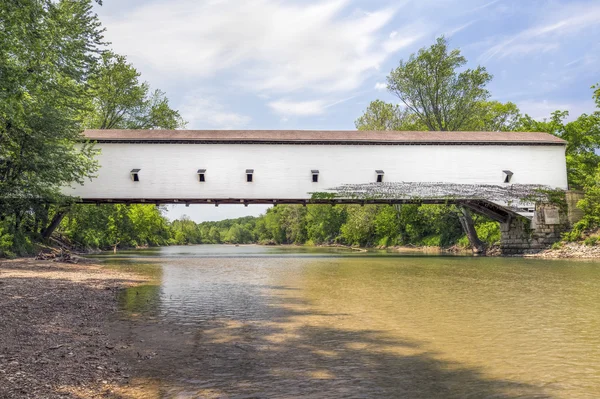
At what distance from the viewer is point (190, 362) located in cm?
416

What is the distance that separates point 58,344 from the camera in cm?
452

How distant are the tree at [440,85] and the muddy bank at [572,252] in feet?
46.1

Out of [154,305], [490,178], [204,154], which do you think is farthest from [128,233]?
[154,305]

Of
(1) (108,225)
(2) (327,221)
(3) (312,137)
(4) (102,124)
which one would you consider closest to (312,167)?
(3) (312,137)

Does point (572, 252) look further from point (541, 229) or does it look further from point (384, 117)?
point (384, 117)

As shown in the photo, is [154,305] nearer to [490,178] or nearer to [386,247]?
[490,178]

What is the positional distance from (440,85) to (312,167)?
48.4 ft

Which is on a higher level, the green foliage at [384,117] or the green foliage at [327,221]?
the green foliage at [384,117]

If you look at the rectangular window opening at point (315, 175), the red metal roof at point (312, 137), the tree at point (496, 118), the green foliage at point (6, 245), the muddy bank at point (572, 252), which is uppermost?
the tree at point (496, 118)

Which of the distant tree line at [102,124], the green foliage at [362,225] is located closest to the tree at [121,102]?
the distant tree line at [102,124]

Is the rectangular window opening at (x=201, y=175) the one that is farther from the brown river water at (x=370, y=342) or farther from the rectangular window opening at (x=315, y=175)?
the brown river water at (x=370, y=342)

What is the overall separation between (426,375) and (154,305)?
5.16 meters

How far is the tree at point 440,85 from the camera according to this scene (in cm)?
3120

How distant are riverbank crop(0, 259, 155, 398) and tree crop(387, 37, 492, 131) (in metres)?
28.5
